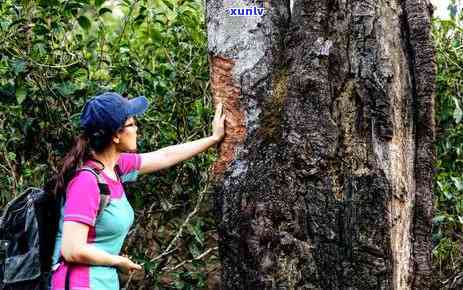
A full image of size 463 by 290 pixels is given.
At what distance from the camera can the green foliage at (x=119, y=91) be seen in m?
4.16

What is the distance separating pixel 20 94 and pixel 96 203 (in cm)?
124

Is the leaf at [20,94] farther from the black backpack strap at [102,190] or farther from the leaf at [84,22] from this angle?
the black backpack strap at [102,190]

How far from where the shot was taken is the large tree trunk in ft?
10.2

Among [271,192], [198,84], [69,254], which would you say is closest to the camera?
[69,254]

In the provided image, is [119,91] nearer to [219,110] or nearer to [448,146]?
[219,110]

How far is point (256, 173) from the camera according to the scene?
10.6ft

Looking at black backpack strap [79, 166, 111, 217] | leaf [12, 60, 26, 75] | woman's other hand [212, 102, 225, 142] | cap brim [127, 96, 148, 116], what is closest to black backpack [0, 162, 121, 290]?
black backpack strap [79, 166, 111, 217]

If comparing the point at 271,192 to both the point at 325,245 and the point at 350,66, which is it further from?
the point at 350,66

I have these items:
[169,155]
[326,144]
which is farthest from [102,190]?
[326,144]

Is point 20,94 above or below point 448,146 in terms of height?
above

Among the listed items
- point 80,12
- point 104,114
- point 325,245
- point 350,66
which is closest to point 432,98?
point 350,66

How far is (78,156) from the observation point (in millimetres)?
3160

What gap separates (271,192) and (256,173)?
106 millimetres

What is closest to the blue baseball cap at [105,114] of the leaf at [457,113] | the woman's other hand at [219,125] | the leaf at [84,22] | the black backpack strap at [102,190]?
the black backpack strap at [102,190]
